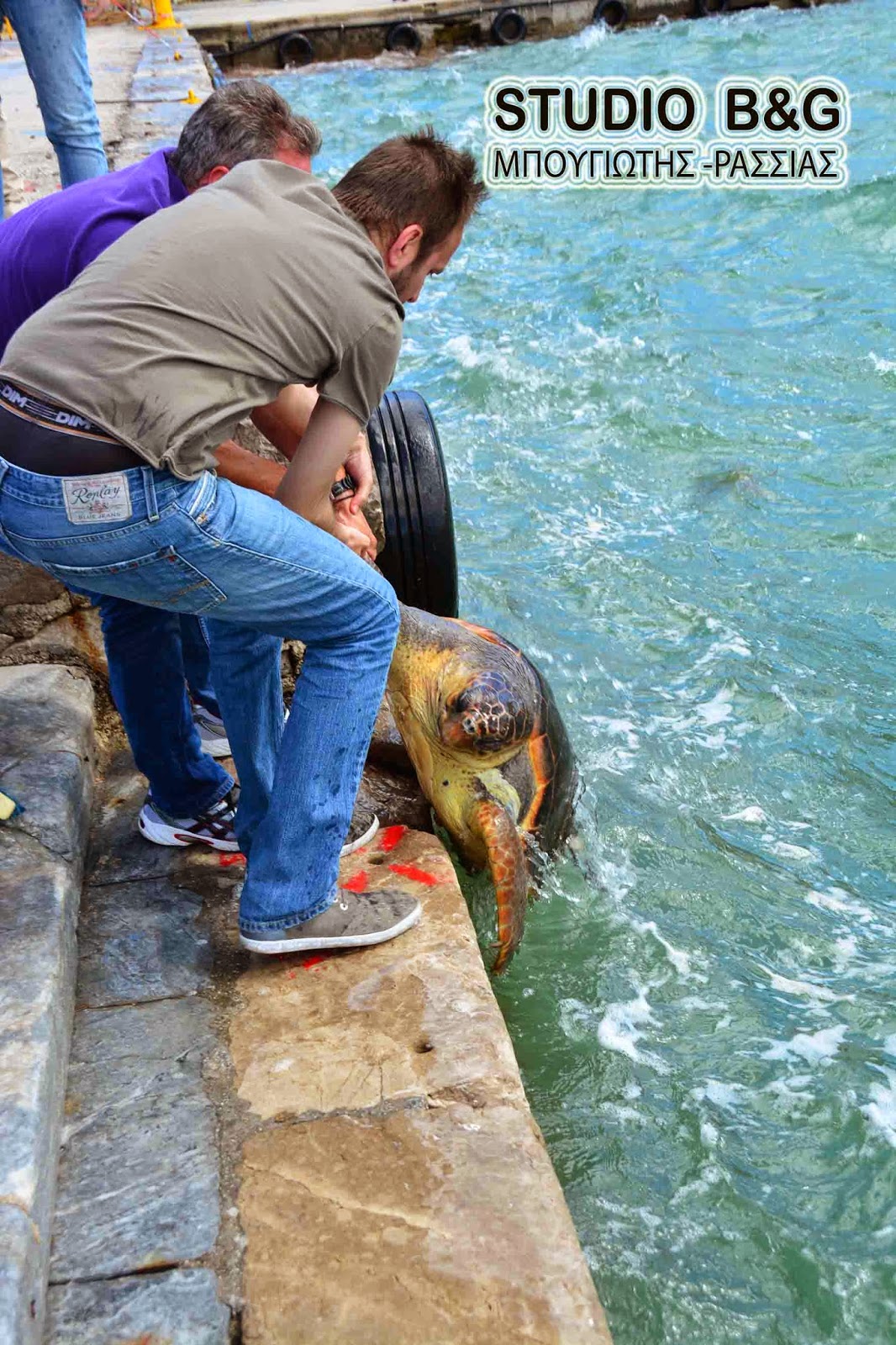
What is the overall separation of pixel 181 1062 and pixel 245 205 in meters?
1.54

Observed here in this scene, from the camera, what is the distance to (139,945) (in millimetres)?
2479

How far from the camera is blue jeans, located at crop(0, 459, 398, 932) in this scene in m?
1.98

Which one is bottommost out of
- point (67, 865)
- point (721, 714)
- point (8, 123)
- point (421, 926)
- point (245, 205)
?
point (721, 714)

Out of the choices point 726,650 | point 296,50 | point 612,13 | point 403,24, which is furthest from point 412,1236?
point 612,13

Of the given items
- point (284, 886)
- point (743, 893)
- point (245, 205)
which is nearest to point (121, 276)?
point (245, 205)

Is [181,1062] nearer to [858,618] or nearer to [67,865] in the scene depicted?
[67,865]

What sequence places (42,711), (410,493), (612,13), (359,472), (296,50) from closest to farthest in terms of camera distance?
(359,472) → (42,711) → (410,493) → (296,50) → (612,13)

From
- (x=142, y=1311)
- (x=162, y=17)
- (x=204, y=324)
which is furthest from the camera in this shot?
(x=162, y=17)

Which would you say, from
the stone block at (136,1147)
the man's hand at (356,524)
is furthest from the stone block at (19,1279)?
the man's hand at (356,524)

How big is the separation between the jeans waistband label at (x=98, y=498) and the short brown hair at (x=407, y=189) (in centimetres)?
72

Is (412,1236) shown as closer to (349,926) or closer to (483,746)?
(349,926)

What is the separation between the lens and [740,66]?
15781mm

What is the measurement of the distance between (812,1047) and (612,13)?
65.2 ft

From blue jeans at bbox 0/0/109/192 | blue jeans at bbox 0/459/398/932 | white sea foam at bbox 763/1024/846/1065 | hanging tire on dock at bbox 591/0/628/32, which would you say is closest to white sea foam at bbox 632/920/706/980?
white sea foam at bbox 763/1024/846/1065
